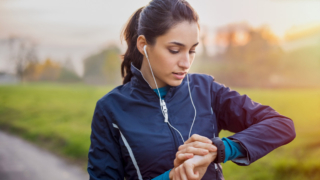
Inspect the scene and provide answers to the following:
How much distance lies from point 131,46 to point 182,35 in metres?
0.59

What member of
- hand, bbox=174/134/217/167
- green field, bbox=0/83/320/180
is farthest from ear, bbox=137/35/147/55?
green field, bbox=0/83/320/180

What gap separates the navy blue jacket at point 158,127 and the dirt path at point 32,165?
9.02 ft

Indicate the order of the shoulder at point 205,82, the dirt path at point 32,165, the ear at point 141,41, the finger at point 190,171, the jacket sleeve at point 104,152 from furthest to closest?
the dirt path at point 32,165
the shoulder at point 205,82
the ear at point 141,41
the jacket sleeve at point 104,152
the finger at point 190,171

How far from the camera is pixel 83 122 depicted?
679 cm

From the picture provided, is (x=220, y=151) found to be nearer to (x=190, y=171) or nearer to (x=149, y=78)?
(x=190, y=171)

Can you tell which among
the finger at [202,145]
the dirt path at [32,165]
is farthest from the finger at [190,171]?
the dirt path at [32,165]

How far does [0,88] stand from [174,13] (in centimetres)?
1001

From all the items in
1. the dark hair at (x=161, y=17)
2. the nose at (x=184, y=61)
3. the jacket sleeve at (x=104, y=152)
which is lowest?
the jacket sleeve at (x=104, y=152)

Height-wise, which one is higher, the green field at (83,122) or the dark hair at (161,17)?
the dark hair at (161,17)

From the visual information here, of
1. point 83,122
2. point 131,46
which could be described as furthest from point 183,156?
point 83,122

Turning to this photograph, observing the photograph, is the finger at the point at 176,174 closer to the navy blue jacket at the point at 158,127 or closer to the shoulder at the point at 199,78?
the navy blue jacket at the point at 158,127

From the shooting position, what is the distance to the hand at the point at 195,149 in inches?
56.5

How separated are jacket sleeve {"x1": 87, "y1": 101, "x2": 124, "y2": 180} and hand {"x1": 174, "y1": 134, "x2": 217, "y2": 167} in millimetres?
456

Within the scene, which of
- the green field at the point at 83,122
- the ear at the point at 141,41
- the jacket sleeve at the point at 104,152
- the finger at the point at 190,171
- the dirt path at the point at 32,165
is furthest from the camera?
the dirt path at the point at 32,165
